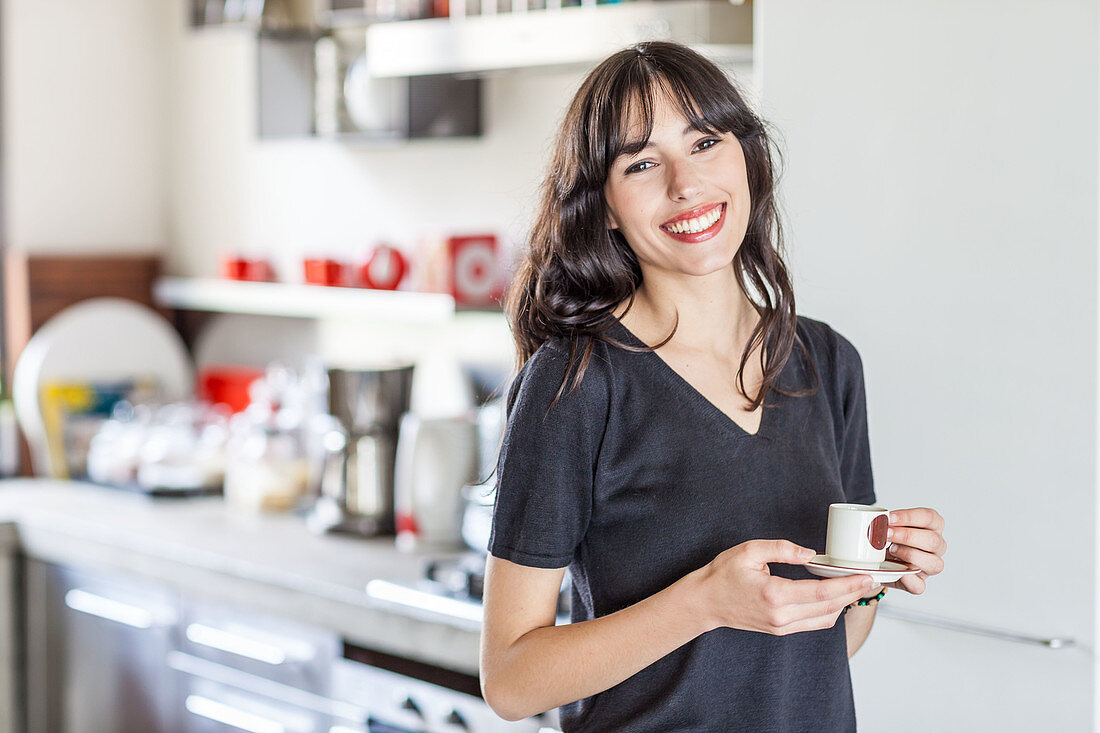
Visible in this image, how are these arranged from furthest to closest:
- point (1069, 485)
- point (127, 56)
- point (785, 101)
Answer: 1. point (127, 56)
2. point (785, 101)
3. point (1069, 485)

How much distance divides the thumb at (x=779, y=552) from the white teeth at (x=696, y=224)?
30 cm

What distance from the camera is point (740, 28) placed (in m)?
1.92

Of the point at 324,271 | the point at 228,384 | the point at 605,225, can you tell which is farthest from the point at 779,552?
the point at 228,384

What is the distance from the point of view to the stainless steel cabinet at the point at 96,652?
2617 mm

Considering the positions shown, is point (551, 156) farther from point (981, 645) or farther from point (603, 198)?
point (981, 645)

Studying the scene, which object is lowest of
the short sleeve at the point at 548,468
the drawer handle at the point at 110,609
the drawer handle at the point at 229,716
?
the drawer handle at the point at 229,716

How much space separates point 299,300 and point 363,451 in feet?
1.95

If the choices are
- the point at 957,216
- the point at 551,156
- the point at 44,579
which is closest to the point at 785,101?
the point at 957,216

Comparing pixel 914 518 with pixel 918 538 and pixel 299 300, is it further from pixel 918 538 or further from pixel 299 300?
pixel 299 300

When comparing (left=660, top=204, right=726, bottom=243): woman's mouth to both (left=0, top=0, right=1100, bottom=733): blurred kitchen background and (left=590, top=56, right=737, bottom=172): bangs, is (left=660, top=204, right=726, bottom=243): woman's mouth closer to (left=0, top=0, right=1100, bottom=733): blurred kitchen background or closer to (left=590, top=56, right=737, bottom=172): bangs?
(left=590, top=56, right=737, bottom=172): bangs

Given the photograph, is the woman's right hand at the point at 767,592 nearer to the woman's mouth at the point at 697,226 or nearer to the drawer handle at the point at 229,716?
the woman's mouth at the point at 697,226

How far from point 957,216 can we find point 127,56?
276 centimetres

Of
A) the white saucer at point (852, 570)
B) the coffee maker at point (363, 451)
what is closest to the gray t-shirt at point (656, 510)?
the white saucer at point (852, 570)

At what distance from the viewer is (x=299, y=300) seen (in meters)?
3.09
